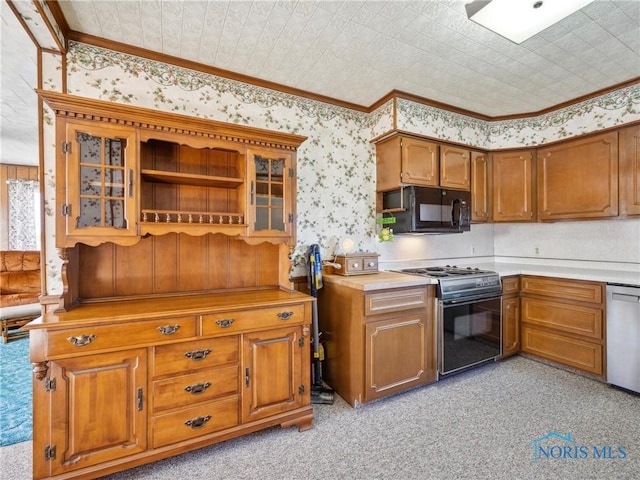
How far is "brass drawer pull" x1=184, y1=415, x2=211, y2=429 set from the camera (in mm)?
1709

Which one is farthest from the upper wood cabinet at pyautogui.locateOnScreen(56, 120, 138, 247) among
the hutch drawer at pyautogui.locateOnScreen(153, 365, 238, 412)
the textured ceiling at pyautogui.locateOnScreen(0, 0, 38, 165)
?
the hutch drawer at pyautogui.locateOnScreen(153, 365, 238, 412)

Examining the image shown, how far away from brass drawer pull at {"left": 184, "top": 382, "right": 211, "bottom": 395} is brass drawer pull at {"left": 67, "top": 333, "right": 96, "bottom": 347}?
0.57 meters

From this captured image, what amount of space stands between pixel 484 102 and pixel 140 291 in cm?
360

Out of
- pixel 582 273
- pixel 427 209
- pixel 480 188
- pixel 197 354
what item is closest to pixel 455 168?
pixel 480 188

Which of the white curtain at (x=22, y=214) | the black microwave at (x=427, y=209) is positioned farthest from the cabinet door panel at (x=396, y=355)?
the white curtain at (x=22, y=214)

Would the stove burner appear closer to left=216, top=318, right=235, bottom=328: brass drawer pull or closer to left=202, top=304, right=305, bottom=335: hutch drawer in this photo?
left=202, top=304, right=305, bottom=335: hutch drawer

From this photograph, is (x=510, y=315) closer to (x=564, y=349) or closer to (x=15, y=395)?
(x=564, y=349)

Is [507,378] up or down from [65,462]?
down

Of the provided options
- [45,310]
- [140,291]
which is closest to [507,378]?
[140,291]

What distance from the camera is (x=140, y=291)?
6.68 ft

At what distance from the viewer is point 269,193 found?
214 cm

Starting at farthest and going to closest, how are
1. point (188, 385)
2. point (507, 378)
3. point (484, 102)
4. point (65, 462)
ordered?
point (484, 102), point (507, 378), point (188, 385), point (65, 462)

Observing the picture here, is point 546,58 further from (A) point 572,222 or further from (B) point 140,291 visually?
(B) point 140,291

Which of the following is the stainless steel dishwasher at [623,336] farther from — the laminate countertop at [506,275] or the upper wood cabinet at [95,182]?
the upper wood cabinet at [95,182]
